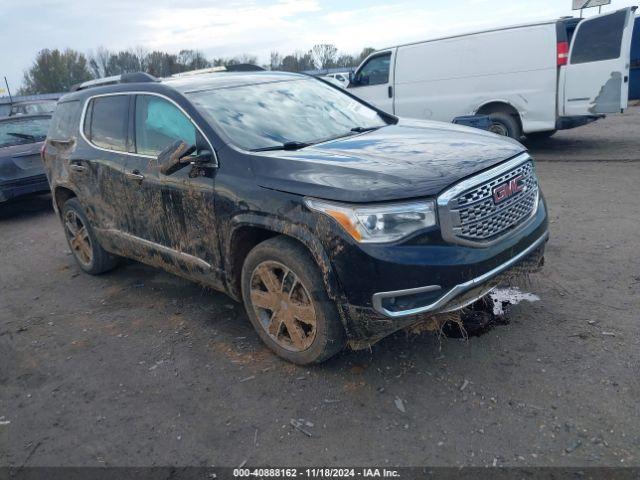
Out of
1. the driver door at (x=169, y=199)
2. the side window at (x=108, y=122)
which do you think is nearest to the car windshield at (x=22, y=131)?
the side window at (x=108, y=122)

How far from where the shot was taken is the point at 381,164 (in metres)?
3.07

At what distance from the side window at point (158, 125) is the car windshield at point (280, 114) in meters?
0.18

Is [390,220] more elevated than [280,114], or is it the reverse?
[280,114]

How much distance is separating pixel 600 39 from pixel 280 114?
23.9 ft

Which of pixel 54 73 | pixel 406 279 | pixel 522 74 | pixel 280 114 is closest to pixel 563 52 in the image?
pixel 522 74

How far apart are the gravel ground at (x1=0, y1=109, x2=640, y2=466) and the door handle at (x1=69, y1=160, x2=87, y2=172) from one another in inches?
48.0

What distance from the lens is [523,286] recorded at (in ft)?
14.0

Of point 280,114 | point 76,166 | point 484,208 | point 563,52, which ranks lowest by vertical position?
point 484,208

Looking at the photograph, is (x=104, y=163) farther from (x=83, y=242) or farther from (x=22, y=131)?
(x=22, y=131)

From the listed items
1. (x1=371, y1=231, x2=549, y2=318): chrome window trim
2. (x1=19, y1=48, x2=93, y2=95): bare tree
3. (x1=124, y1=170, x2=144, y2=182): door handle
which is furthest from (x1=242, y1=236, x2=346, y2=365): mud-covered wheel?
(x1=19, y1=48, x2=93, y2=95): bare tree

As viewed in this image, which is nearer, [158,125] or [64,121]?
[158,125]

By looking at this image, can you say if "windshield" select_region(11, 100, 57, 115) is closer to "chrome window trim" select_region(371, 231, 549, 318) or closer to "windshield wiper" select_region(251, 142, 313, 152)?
"windshield wiper" select_region(251, 142, 313, 152)

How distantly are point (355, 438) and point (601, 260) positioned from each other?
303cm

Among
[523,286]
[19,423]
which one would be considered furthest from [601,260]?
[19,423]
